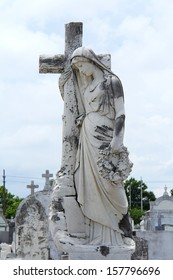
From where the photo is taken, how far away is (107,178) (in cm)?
657

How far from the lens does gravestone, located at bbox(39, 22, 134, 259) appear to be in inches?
256

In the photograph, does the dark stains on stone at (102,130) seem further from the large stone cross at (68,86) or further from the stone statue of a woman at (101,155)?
the large stone cross at (68,86)

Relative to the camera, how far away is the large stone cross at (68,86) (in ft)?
23.0

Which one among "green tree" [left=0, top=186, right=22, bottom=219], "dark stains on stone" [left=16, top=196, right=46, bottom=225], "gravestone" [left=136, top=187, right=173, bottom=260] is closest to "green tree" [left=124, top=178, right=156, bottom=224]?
"green tree" [left=0, top=186, right=22, bottom=219]

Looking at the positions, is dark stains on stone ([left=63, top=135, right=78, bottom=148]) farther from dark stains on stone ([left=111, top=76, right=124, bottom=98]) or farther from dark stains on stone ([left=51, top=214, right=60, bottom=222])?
dark stains on stone ([left=51, top=214, right=60, bottom=222])

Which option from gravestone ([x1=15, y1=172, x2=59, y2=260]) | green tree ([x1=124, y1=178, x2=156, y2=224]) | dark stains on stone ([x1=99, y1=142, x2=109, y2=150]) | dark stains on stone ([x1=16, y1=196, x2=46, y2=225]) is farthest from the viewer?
green tree ([x1=124, y1=178, x2=156, y2=224])

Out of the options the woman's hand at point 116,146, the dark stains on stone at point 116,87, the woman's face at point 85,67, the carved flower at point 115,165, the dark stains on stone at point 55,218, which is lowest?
the dark stains on stone at point 55,218

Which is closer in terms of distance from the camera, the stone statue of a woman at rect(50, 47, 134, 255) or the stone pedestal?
the stone pedestal

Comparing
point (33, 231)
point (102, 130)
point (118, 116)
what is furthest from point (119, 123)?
point (33, 231)

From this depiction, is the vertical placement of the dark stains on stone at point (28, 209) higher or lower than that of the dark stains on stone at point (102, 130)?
lower

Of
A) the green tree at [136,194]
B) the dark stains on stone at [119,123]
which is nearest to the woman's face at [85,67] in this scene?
the dark stains on stone at [119,123]

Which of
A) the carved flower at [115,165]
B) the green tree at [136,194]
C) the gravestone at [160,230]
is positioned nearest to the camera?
the carved flower at [115,165]
